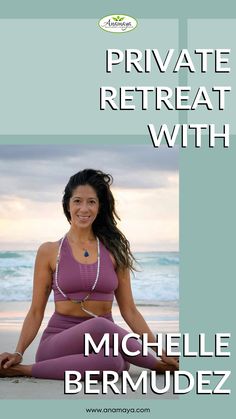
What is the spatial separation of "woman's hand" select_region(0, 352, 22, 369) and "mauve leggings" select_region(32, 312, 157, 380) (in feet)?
0.32

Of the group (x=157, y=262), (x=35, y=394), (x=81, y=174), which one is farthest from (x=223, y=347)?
(x=157, y=262)

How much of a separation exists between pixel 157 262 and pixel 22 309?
2019mm

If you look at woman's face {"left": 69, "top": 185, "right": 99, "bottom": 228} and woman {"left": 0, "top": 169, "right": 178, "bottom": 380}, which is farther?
woman's face {"left": 69, "top": 185, "right": 99, "bottom": 228}

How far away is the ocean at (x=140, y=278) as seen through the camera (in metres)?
8.61

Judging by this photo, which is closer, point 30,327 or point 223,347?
point 223,347

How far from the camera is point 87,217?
4734mm

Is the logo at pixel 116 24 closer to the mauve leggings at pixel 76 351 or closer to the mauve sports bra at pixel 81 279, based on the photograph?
the mauve sports bra at pixel 81 279

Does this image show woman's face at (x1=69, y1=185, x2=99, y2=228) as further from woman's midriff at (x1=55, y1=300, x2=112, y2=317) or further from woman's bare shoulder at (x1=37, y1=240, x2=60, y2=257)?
woman's midriff at (x1=55, y1=300, x2=112, y2=317)

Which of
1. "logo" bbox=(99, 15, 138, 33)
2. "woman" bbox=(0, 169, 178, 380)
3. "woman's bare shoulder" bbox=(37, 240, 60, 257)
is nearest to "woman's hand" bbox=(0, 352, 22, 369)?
"woman" bbox=(0, 169, 178, 380)

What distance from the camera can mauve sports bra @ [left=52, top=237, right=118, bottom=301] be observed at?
15.2ft

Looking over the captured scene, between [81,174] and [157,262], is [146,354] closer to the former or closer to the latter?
[81,174]

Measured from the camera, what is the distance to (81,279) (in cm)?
462

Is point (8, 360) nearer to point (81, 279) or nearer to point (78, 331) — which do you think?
point (78, 331)

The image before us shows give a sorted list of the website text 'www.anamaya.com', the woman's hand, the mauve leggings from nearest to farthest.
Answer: the website text 'www.anamaya.com', the mauve leggings, the woman's hand
